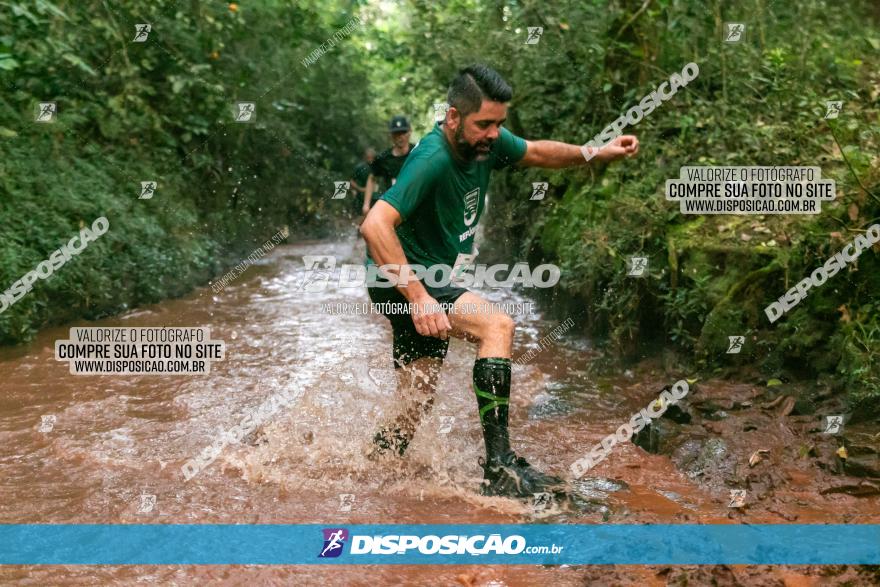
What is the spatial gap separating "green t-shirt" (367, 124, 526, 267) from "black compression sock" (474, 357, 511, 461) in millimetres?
643

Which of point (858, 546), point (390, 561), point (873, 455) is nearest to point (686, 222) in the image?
point (873, 455)

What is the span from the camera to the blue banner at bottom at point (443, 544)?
3.08m

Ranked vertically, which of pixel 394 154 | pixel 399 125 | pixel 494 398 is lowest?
A: pixel 494 398

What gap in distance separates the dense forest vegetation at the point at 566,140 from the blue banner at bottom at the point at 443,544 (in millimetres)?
1344

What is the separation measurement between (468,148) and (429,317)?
0.87 m

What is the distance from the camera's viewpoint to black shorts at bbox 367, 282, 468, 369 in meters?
3.90

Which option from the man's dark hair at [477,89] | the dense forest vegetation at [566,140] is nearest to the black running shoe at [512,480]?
the man's dark hair at [477,89]

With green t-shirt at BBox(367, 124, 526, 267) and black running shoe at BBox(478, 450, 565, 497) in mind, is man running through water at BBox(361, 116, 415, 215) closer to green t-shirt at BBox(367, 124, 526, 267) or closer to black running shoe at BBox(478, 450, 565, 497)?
green t-shirt at BBox(367, 124, 526, 267)

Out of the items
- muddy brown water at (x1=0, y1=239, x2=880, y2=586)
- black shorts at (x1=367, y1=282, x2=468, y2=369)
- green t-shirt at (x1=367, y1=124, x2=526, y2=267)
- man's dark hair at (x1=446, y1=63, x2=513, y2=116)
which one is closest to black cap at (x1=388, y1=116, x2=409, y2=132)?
muddy brown water at (x1=0, y1=239, x2=880, y2=586)

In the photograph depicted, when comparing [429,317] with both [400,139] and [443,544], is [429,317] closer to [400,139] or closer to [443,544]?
[443,544]

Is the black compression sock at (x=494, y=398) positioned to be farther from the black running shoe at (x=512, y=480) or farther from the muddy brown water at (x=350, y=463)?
the muddy brown water at (x=350, y=463)

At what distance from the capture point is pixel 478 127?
3.69m

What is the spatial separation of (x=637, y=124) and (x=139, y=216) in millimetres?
5606

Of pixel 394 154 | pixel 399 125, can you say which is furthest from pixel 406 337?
pixel 394 154
